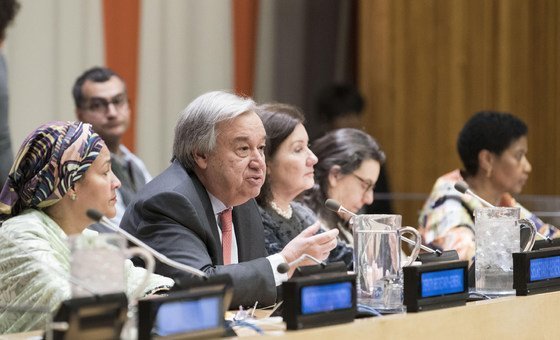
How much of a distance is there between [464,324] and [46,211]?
39.2 inches

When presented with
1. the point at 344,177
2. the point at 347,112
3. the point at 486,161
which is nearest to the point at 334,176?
the point at 344,177

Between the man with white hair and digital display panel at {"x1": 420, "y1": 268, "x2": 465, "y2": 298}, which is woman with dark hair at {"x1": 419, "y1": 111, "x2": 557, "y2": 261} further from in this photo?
digital display panel at {"x1": 420, "y1": 268, "x2": 465, "y2": 298}

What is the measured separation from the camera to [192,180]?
9.78 feet

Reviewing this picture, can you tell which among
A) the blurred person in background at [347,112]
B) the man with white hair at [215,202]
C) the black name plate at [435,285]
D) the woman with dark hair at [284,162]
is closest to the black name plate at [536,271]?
the black name plate at [435,285]

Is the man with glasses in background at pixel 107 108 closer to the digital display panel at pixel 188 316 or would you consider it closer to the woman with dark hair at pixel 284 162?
the woman with dark hair at pixel 284 162

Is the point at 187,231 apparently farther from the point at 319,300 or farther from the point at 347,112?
the point at 347,112

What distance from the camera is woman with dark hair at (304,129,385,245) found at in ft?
13.1

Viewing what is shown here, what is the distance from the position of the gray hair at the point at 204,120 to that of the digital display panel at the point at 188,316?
104cm

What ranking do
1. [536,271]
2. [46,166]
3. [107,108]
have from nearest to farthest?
[46,166]
[536,271]
[107,108]

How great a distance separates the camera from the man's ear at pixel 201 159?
3.00 meters

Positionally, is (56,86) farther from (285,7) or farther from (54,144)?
(54,144)

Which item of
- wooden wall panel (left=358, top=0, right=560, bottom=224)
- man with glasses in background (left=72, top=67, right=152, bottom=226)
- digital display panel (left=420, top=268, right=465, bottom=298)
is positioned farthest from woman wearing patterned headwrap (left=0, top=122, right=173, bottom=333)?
wooden wall panel (left=358, top=0, right=560, bottom=224)

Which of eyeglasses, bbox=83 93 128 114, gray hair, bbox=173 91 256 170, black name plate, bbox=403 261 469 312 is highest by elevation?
gray hair, bbox=173 91 256 170

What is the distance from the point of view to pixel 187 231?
9.30 feet
